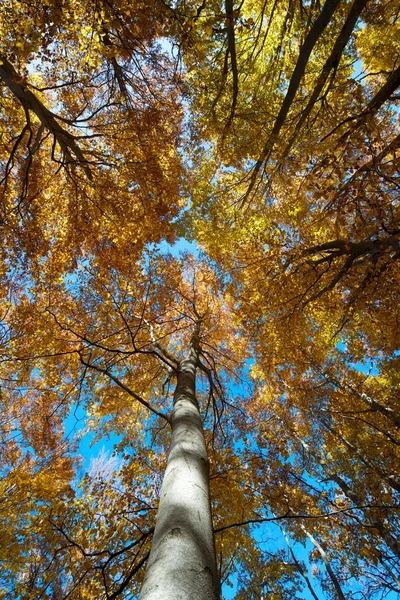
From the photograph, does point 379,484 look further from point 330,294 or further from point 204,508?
point 204,508

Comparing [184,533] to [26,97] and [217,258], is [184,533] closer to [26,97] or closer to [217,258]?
[26,97]

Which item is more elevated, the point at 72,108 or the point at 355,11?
the point at 72,108

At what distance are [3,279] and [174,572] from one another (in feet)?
26.7

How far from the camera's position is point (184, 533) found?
1.50 meters

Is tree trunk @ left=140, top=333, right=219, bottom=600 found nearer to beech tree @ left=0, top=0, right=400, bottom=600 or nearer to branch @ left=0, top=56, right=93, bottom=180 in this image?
beech tree @ left=0, top=0, right=400, bottom=600

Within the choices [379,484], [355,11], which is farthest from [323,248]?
[379,484]

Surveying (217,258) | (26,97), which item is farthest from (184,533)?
(217,258)

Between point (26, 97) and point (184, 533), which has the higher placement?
point (26, 97)

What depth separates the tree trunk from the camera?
3.90 ft

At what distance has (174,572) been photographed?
124cm

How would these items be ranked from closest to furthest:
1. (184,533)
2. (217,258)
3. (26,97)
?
(184,533)
(26,97)
(217,258)

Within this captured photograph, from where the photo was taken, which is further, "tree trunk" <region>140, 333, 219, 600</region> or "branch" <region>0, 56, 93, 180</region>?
"branch" <region>0, 56, 93, 180</region>

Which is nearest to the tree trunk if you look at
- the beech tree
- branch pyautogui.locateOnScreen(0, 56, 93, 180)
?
the beech tree

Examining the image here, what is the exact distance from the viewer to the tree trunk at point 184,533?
119 centimetres
